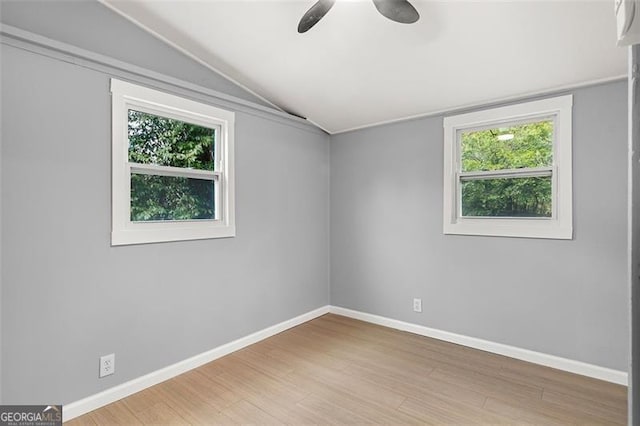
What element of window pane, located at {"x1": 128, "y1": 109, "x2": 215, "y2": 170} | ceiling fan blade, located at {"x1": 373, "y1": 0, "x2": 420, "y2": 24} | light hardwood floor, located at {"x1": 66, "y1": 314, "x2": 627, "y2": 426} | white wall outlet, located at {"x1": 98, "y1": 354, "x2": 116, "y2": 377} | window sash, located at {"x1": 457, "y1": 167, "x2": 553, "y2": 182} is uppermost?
ceiling fan blade, located at {"x1": 373, "y1": 0, "x2": 420, "y2": 24}

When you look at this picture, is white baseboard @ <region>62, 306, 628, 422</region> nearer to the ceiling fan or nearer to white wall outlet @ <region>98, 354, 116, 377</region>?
white wall outlet @ <region>98, 354, 116, 377</region>

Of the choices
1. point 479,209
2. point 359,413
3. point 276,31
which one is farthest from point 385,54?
point 359,413

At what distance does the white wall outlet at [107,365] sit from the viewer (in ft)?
7.29

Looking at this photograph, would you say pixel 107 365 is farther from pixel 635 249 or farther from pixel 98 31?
pixel 635 249

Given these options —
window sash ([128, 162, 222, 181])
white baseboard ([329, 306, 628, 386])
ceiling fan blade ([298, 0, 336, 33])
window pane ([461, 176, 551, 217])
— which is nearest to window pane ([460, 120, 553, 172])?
window pane ([461, 176, 551, 217])

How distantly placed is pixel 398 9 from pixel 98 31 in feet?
6.45

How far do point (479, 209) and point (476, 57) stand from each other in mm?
1438

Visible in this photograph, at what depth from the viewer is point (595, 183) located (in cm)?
259

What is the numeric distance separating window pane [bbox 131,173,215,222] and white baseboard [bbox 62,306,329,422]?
120 cm

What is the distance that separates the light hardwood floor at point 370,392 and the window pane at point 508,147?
179 cm

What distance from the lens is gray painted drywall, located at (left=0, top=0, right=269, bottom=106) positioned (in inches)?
75.0

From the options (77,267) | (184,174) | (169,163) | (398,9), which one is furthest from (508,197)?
(77,267)

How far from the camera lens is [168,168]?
8.77 ft

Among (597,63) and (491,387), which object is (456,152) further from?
(491,387)
